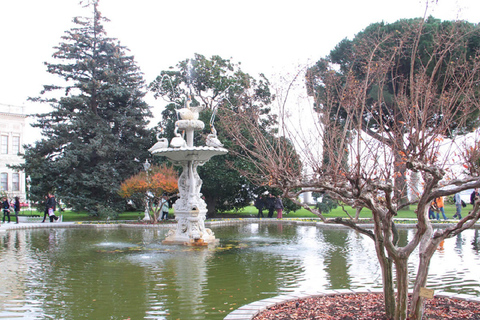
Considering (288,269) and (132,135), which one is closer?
(288,269)

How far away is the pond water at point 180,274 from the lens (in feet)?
20.5

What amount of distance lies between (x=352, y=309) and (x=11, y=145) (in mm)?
53790

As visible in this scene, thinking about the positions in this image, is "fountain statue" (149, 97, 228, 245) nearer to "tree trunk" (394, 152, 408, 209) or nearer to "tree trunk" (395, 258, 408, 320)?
"tree trunk" (394, 152, 408, 209)

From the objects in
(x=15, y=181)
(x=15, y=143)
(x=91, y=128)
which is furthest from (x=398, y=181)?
(x=15, y=143)

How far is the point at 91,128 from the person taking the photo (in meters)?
27.7

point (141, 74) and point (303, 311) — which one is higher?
point (141, 74)

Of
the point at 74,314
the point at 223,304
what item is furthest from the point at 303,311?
the point at 74,314

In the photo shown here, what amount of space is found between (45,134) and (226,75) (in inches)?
471

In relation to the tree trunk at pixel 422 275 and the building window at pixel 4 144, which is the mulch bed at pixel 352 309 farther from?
the building window at pixel 4 144

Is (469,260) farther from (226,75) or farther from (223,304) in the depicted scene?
(226,75)

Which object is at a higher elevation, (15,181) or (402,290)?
(15,181)

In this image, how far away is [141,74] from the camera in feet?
96.5

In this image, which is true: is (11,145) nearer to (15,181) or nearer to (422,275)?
(15,181)

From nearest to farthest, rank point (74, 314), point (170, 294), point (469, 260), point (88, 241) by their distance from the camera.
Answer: point (74, 314) < point (170, 294) < point (469, 260) < point (88, 241)
